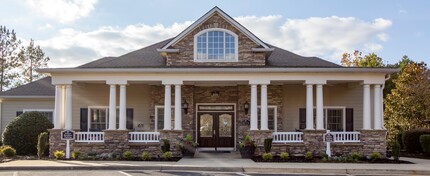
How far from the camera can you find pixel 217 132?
23312mm

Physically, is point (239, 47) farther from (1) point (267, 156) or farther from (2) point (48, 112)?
(2) point (48, 112)

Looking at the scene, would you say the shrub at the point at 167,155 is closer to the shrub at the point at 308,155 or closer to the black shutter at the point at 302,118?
the shrub at the point at 308,155

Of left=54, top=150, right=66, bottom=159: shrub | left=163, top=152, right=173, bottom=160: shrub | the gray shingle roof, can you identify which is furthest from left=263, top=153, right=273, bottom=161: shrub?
the gray shingle roof

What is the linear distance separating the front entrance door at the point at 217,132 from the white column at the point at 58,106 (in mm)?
6891

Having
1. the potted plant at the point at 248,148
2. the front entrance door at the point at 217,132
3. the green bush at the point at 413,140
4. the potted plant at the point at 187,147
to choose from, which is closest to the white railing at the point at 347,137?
the potted plant at the point at 248,148

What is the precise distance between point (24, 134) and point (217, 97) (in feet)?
31.1

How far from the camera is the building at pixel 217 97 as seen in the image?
20109mm

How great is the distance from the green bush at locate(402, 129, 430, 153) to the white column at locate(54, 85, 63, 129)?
17974 mm

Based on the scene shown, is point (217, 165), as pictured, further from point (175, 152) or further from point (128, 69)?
point (128, 69)

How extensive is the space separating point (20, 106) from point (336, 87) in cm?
1764

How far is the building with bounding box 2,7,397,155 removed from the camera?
2011cm

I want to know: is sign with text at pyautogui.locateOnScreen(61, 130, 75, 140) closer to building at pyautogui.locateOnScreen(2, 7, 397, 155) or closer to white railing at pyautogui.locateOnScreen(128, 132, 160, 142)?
building at pyautogui.locateOnScreen(2, 7, 397, 155)

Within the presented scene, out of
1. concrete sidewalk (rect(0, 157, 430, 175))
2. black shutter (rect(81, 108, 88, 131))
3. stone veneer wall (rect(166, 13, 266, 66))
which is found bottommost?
concrete sidewalk (rect(0, 157, 430, 175))

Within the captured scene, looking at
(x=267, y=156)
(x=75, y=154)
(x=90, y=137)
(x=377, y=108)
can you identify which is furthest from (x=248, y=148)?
(x=75, y=154)
